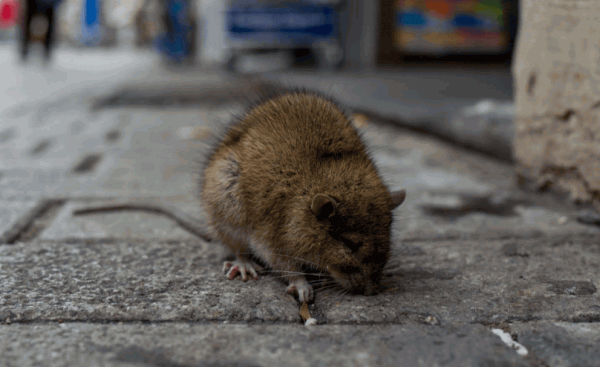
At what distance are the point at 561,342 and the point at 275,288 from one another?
1.07 metres

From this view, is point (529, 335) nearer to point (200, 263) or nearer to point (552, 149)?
point (200, 263)

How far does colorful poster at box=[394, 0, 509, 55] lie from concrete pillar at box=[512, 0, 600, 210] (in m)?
8.48

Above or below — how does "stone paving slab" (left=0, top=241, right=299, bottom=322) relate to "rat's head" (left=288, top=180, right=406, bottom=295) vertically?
below

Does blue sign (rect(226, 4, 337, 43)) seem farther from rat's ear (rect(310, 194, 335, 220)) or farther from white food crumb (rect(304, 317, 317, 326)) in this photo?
white food crumb (rect(304, 317, 317, 326))

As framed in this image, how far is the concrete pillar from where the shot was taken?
325cm

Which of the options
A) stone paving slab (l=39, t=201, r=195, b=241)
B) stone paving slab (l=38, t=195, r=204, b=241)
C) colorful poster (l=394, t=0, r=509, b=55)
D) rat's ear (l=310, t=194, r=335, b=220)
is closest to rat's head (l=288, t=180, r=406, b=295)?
rat's ear (l=310, t=194, r=335, b=220)

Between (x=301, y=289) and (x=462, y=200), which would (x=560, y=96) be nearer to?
(x=462, y=200)

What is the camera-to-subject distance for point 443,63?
12875 millimetres

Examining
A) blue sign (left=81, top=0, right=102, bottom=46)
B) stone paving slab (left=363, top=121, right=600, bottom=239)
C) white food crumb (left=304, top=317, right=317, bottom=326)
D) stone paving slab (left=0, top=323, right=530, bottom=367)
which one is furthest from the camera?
blue sign (left=81, top=0, right=102, bottom=46)

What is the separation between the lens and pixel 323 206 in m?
2.22

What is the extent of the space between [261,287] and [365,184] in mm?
586

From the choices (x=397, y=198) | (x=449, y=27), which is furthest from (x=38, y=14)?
(x=397, y=198)

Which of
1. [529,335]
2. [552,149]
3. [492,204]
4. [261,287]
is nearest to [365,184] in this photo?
[261,287]

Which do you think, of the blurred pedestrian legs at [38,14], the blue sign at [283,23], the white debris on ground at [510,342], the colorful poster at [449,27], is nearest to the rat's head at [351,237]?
the white debris on ground at [510,342]
